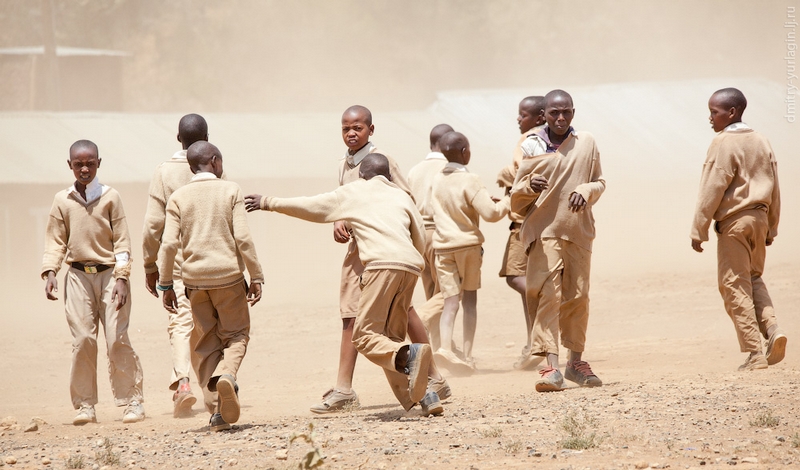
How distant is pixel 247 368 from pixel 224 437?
4634mm

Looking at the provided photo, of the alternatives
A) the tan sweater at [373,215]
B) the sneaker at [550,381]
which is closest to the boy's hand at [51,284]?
the tan sweater at [373,215]

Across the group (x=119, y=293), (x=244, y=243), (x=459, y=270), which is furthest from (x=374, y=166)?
(x=459, y=270)

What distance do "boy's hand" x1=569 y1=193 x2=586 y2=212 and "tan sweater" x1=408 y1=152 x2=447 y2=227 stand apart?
220 centimetres

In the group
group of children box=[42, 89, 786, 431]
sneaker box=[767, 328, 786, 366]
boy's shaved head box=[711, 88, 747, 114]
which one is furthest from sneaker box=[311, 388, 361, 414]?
boy's shaved head box=[711, 88, 747, 114]

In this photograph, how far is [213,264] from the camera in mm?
5664

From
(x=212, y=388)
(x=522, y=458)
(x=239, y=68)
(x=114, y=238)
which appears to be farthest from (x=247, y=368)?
(x=239, y=68)

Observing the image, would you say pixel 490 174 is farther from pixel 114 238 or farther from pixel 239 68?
pixel 239 68

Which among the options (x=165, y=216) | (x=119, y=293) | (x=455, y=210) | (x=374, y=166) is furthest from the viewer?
(x=455, y=210)

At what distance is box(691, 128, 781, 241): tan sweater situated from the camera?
705cm

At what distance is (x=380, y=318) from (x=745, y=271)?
10.3 ft

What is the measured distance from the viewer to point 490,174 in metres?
23.9

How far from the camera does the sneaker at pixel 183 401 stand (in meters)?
6.77

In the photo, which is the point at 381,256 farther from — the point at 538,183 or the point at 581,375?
the point at 581,375

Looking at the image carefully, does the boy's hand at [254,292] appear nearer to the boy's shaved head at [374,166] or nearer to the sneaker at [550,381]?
the boy's shaved head at [374,166]
